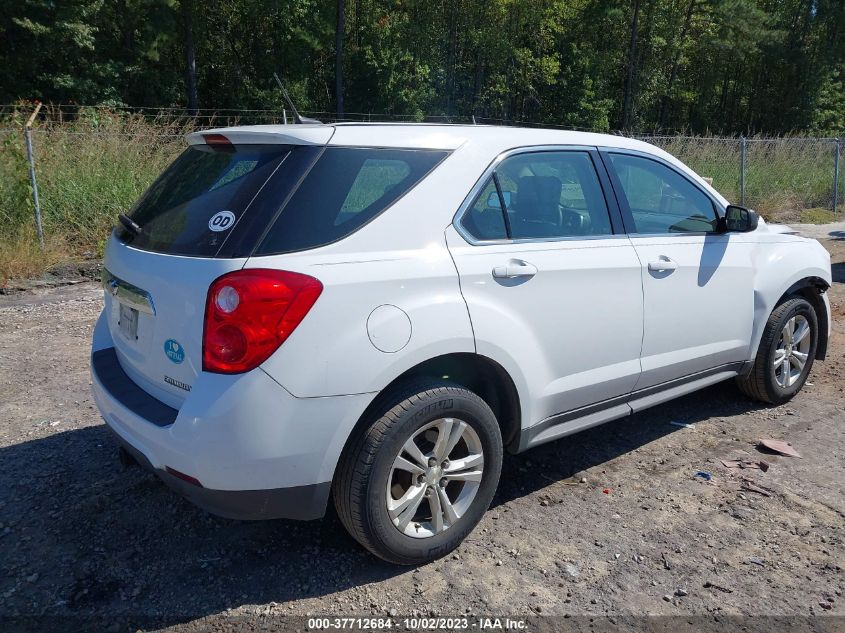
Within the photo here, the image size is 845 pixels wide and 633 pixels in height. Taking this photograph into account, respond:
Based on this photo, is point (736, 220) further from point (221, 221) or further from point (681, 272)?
point (221, 221)

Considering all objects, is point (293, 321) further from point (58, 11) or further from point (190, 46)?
point (190, 46)

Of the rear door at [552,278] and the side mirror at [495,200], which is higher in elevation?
the side mirror at [495,200]

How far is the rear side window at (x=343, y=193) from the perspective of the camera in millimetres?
2678

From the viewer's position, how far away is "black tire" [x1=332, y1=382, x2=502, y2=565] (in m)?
2.74

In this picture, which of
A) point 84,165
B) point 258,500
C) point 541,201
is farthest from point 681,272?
point 84,165

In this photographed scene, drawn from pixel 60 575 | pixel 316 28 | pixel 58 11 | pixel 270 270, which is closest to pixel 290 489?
pixel 270 270

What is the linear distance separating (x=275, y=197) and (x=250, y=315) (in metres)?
0.49

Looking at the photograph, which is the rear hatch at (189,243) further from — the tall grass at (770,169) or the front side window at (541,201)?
the tall grass at (770,169)

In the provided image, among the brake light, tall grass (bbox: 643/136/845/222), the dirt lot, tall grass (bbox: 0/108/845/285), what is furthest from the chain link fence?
tall grass (bbox: 643/136/845/222)

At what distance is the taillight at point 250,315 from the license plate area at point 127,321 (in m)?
0.60

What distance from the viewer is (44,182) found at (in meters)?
9.43

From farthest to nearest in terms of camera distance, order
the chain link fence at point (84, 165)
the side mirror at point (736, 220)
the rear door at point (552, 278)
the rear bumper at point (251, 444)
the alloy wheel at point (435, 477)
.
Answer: the chain link fence at point (84, 165) < the side mirror at point (736, 220) < the rear door at point (552, 278) < the alloy wheel at point (435, 477) < the rear bumper at point (251, 444)

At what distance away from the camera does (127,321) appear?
310cm

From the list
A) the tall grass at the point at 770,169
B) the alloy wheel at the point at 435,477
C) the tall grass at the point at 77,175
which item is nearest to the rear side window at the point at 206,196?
the alloy wheel at the point at 435,477
